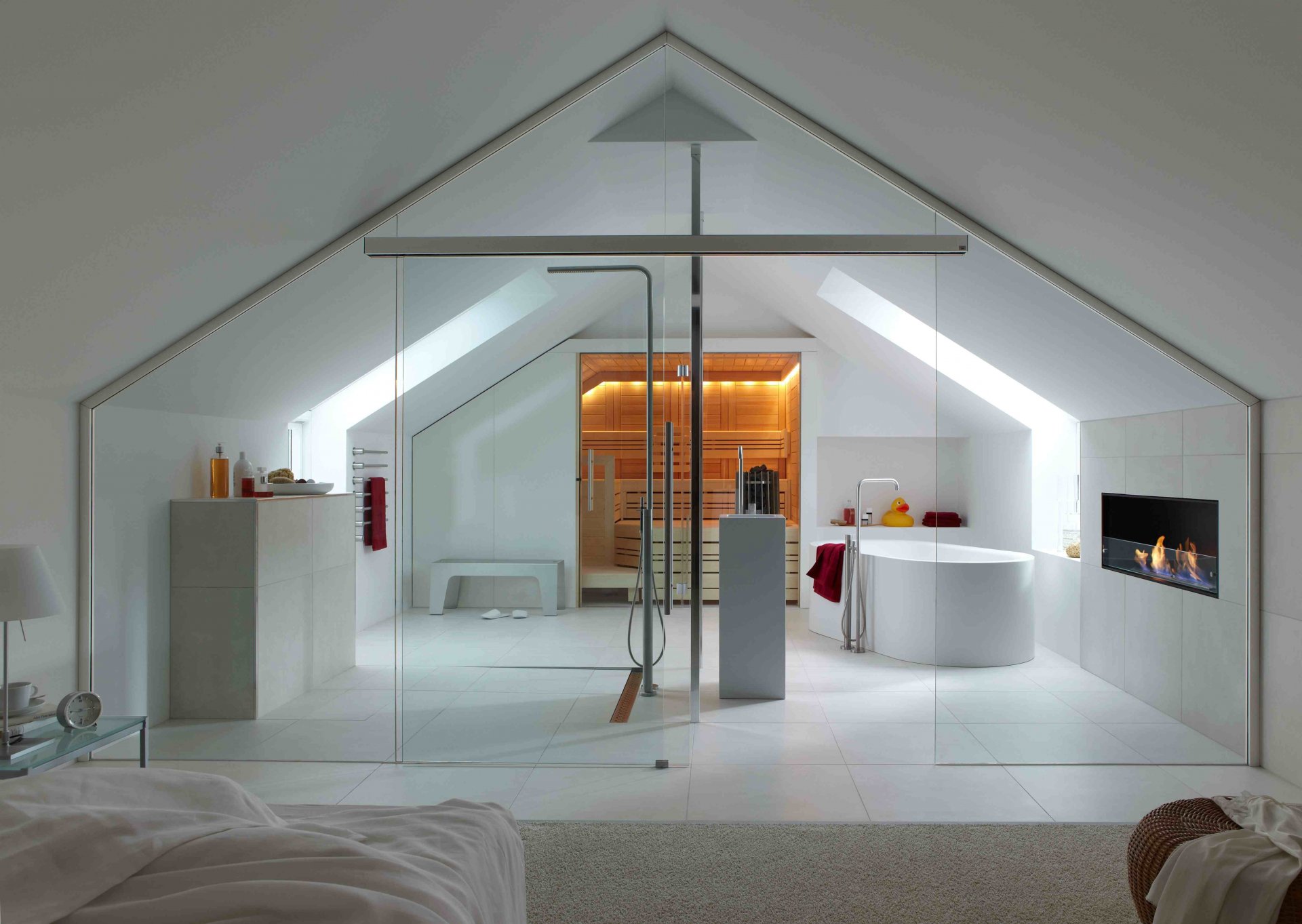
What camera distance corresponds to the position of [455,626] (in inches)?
143

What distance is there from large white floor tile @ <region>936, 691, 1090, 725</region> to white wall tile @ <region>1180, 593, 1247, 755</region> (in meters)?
0.48

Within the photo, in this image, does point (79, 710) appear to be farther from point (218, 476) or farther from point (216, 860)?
point (216, 860)

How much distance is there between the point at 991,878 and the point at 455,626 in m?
2.16

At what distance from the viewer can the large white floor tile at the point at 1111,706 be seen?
13.7ft

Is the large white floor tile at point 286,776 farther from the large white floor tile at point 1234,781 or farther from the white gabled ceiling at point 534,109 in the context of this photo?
the large white floor tile at point 1234,781

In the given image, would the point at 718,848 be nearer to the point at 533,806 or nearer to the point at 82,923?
the point at 533,806

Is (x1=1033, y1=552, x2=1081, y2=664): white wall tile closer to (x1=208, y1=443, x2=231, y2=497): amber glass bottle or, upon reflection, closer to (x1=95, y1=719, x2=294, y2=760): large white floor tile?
(x1=95, y1=719, x2=294, y2=760): large white floor tile

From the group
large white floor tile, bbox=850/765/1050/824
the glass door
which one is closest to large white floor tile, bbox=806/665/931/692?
large white floor tile, bbox=850/765/1050/824

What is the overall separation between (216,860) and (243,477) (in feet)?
10.7

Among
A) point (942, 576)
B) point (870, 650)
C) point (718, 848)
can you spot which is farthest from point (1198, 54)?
point (870, 650)

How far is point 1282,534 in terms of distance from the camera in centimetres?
346

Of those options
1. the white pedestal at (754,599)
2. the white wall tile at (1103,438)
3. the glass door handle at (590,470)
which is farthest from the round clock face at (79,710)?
the white wall tile at (1103,438)

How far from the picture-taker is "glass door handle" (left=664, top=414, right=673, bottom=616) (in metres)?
3.84

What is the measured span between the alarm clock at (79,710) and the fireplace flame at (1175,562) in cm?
445
